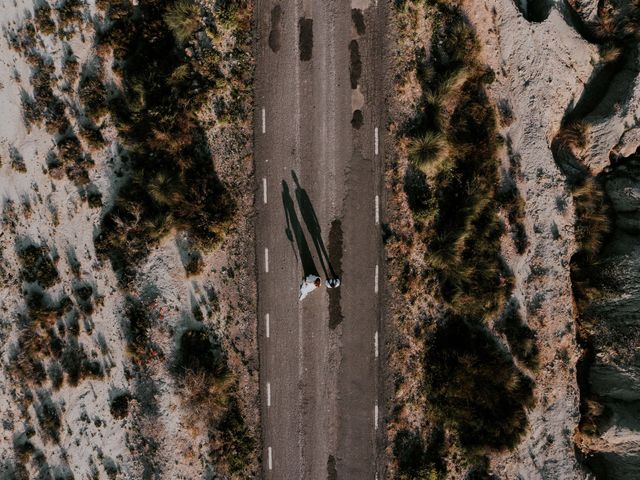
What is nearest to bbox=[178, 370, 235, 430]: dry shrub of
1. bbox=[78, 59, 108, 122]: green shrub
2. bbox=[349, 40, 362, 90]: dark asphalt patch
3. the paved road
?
the paved road

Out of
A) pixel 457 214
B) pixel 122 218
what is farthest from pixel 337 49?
pixel 122 218

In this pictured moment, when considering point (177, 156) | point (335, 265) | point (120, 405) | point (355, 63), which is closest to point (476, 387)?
point (335, 265)

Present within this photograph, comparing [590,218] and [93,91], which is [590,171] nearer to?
[590,218]

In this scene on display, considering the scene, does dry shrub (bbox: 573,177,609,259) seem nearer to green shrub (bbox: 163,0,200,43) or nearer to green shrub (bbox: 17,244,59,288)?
green shrub (bbox: 163,0,200,43)

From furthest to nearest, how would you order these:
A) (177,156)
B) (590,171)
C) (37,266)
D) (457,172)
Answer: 1. (590,171)
2. (37,266)
3. (457,172)
4. (177,156)

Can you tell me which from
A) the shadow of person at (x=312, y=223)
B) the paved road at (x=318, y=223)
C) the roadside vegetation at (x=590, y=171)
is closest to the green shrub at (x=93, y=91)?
the paved road at (x=318, y=223)
